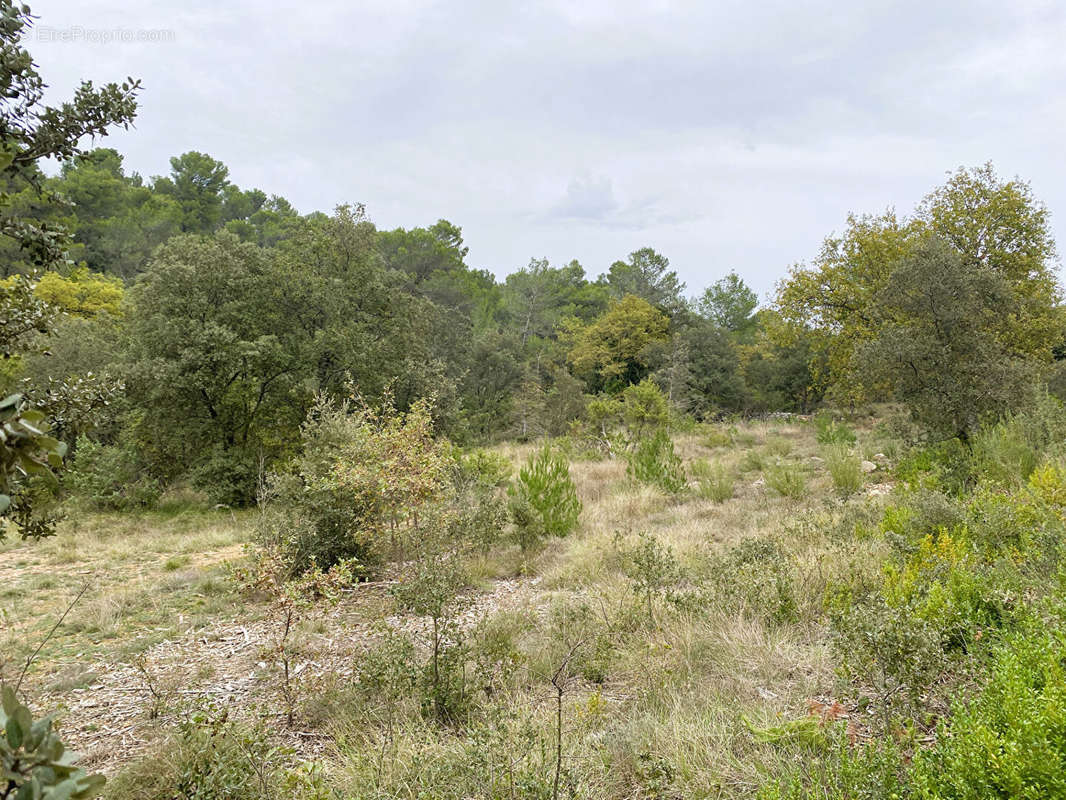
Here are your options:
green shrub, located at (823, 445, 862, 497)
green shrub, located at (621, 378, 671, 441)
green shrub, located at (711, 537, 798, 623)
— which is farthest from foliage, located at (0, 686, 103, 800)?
green shrub, located at (621, 378, 671, 441)

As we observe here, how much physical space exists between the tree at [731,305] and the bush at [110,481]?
35473 mm

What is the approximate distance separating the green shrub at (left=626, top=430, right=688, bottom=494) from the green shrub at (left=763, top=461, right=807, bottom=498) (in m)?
1.39

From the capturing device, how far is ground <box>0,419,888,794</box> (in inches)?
115

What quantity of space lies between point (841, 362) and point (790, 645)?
1595 cm

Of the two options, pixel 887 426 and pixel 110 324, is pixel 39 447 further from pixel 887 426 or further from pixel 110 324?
pixel 110 324

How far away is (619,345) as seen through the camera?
29.8m

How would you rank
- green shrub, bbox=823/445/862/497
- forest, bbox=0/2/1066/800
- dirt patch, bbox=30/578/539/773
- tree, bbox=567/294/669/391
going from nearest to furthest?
1. forest, bbox=0/2/1066/800
2. dirt patch, bbox=30/578/539/773
3. green shrub, bbox=823/445/862/497
4. tree, bbox=567/294/669/391

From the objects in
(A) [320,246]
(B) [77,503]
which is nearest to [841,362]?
(A) [320,246]

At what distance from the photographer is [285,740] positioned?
3.13 metres

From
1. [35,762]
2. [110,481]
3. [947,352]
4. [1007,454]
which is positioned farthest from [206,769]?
[110,481]

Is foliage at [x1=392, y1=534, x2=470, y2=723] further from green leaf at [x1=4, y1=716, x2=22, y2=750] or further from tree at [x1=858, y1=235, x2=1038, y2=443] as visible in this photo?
tree at [x1=858, y1=235, x2=1038, y2=443]

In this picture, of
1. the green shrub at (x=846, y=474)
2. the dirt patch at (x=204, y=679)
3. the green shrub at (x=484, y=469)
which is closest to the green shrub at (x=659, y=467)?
the green shrub at (x=846, y=474)

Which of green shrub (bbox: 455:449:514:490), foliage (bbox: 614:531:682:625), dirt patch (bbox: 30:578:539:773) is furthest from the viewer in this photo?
green shrub (bbox: 455:449:514:490)

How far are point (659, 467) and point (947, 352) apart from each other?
177 inches
